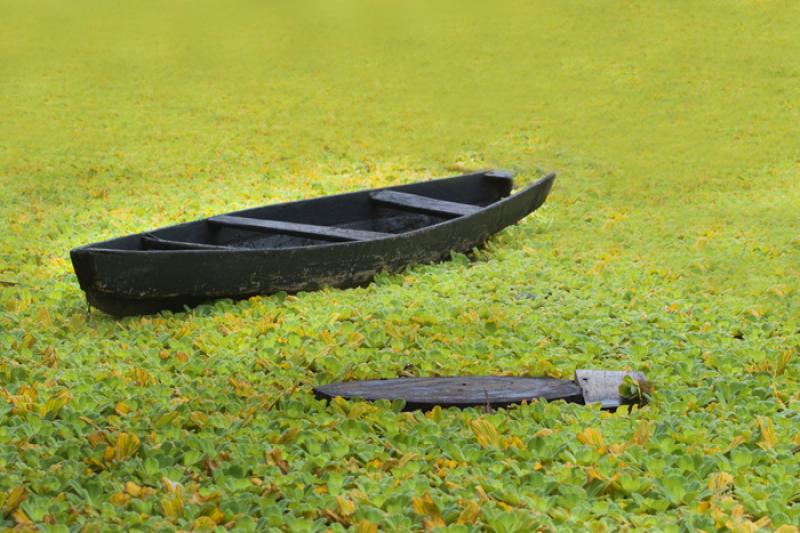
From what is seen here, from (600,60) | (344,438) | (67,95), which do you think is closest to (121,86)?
(67,95)

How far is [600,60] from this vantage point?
18.8m

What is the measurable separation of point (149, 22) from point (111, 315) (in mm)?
19317

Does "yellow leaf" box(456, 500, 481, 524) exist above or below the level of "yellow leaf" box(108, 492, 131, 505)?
above

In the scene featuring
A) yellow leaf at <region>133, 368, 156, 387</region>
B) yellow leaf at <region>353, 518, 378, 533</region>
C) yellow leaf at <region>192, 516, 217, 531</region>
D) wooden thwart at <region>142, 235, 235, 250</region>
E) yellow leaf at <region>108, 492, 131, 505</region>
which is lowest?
yellow leaf at <region>133, 368, 156, 387</region>

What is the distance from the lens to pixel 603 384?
16.0 ft

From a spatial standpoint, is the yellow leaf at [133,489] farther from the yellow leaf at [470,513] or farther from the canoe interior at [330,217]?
the canoe interior at [330,217]

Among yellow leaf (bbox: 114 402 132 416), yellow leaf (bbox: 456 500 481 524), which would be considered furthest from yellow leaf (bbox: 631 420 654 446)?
yellow leaf (bbox: 114 402 132 416)

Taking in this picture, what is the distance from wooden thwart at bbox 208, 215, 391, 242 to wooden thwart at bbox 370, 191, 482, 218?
1.06 m

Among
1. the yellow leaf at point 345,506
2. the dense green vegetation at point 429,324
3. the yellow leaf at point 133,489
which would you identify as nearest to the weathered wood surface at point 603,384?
the dense green vegetation at point 429,324

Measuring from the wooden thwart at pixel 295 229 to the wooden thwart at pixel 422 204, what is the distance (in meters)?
1.06

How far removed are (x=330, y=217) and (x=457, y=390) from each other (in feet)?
12.1

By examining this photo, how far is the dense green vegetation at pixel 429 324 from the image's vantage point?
153 inches

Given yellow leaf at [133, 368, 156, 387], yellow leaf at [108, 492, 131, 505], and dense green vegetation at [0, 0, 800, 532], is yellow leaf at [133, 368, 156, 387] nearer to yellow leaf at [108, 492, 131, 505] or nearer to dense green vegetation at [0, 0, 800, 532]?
dense green vegetation at [0, 0, 800, 532]

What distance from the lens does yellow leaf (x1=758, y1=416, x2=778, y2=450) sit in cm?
426
